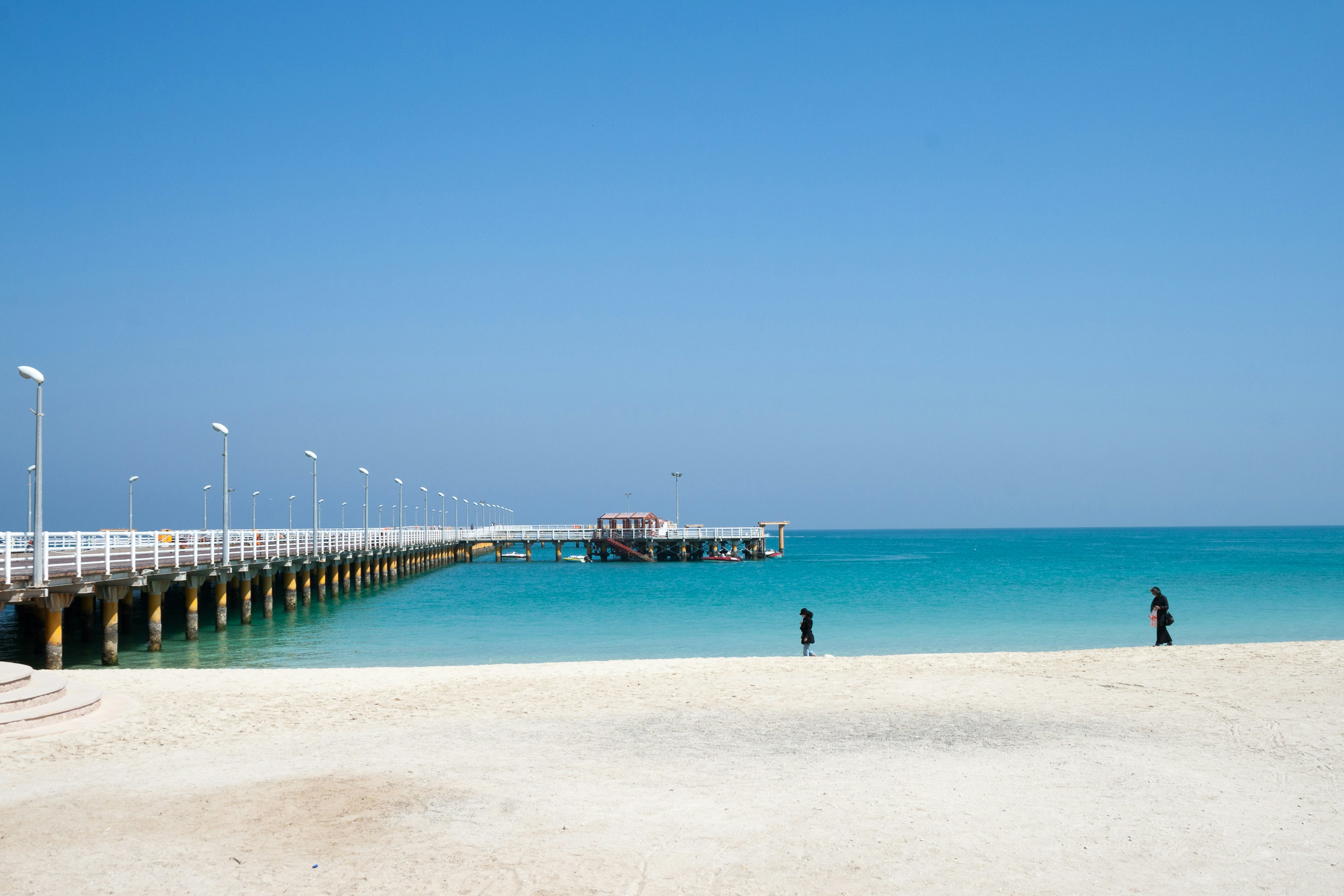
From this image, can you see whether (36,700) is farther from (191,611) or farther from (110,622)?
(191,611)

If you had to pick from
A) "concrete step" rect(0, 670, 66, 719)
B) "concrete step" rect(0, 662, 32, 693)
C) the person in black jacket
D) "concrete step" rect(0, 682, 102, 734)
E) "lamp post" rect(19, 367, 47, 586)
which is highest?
"lamp post" rect(19, 367, 47, 586)

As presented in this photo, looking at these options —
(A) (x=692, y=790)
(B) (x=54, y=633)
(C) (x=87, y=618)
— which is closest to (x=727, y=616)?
(C) (x=87, y=618)

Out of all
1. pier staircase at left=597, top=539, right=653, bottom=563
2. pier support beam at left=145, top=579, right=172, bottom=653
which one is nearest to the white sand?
pier support beam at left=145, top=579, right=172, bottom=653

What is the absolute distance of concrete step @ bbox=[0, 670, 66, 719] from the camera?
1065 centimetres

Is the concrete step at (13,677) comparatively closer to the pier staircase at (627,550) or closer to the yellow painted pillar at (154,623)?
the yellow painted pillar at (154,623)

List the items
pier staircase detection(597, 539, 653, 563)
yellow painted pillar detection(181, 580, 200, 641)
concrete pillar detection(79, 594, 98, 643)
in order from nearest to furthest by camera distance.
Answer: concrete pillar detection(79, 594, 98, 643), yellow painted pillar detection(181, 580, 200, 641), pier staircase detection(597, 539, 653, 563)

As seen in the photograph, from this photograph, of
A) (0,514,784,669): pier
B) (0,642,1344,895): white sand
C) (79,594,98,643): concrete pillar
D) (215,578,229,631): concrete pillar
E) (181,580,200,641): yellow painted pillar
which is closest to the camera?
(0,642,1344,895): white sand

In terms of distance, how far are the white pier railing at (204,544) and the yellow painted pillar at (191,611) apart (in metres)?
0.56

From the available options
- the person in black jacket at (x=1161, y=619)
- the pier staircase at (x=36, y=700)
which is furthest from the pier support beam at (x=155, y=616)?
the person in black jacket at (x=1161, y=619)

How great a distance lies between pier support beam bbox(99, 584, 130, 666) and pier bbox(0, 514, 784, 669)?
0.02 metres

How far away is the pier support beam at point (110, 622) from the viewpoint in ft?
64.7

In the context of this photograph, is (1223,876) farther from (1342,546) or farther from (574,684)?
(1342,546)

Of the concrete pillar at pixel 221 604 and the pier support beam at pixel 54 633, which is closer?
the pier support beam at pixel 54 633

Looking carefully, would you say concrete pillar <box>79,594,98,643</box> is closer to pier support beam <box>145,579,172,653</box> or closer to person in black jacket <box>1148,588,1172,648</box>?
pier support beam <box>145,579,172,653</box>
